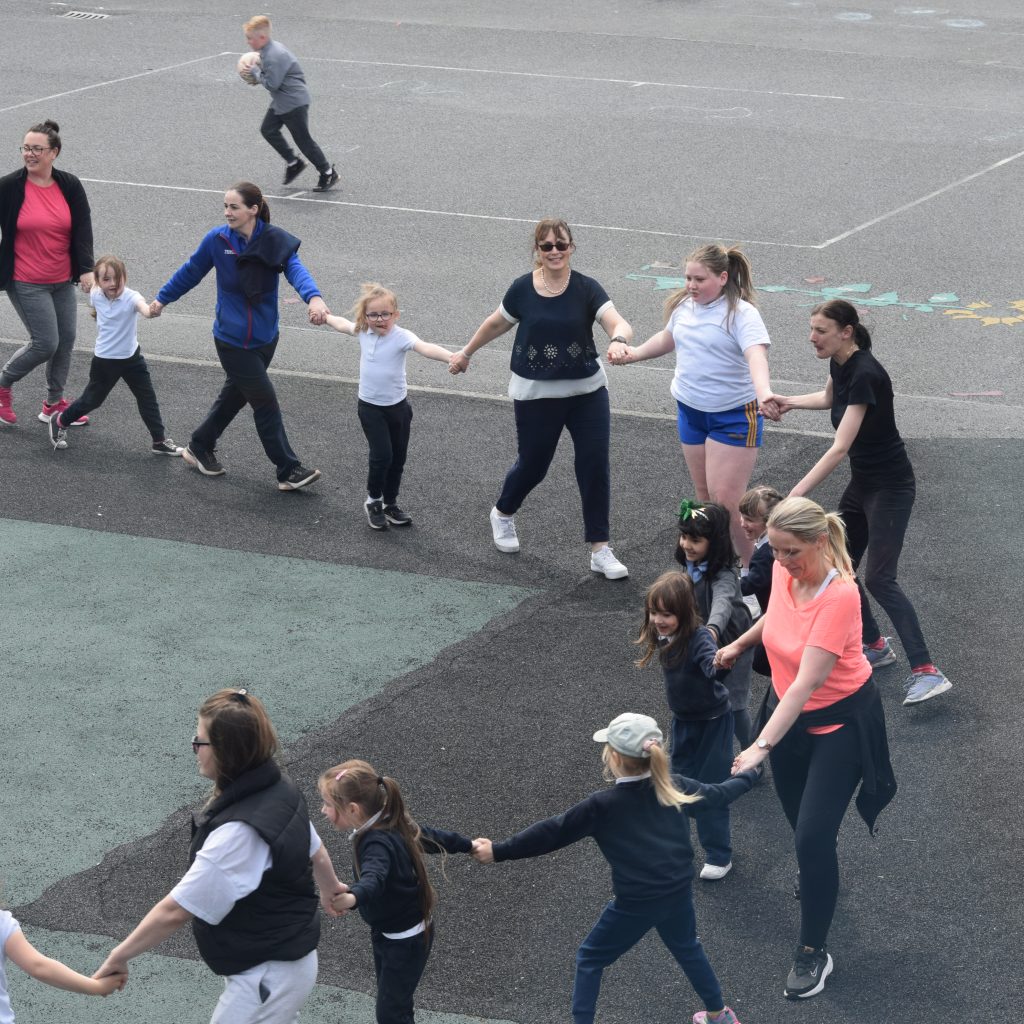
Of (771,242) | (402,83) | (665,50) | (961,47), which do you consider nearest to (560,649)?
(771,242)

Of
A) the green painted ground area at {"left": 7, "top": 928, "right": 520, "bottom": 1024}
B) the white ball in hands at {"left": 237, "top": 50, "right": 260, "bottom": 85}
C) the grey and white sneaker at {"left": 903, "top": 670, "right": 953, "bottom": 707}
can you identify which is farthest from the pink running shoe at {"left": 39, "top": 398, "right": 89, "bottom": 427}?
the white ball in hands at {"left": 237, "top": 50, "right": 260, "bottom": 85}

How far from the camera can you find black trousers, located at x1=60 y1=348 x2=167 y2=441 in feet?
34.5

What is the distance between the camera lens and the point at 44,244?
10633 mm

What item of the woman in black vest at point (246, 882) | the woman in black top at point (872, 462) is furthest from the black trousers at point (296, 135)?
the woman in black vest at point (246, 882)

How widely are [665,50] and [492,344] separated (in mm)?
16733

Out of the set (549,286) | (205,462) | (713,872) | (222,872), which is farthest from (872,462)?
(205,462)

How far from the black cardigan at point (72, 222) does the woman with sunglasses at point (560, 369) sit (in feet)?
10.7

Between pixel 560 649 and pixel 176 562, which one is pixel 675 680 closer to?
pixel 560 649

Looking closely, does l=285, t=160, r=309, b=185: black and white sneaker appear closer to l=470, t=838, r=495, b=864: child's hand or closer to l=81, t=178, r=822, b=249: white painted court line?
l=81, t=178, r=822, b=249: white painted court line

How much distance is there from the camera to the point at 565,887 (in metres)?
6.16

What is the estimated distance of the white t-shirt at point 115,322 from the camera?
34.1 ft

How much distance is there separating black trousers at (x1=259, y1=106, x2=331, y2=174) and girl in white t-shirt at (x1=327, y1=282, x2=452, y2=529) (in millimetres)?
9184

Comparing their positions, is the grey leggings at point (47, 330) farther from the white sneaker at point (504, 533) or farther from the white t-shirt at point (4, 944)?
the white t-shirt at point (4, 944)

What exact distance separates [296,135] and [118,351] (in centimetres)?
879
